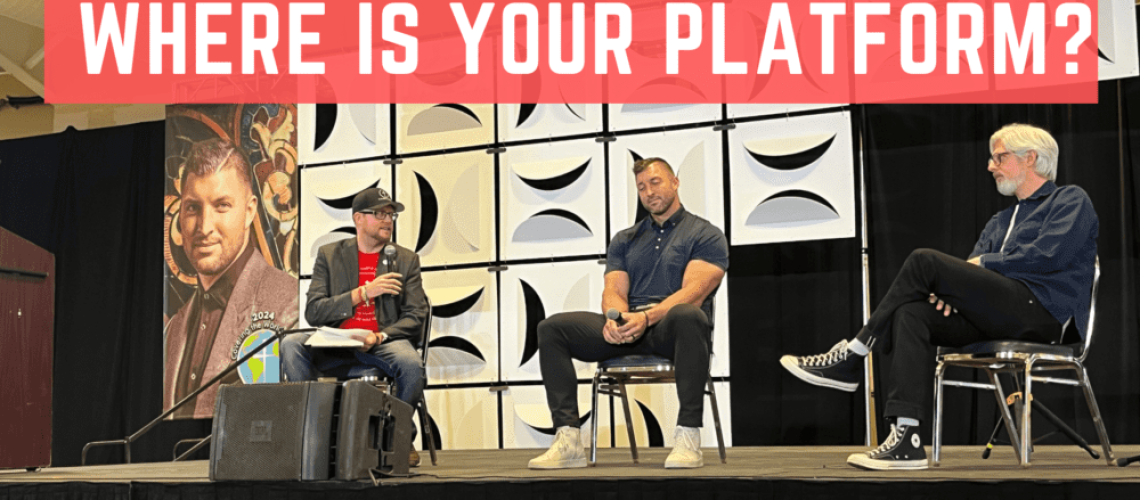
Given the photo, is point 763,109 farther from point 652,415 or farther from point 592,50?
point 652,415

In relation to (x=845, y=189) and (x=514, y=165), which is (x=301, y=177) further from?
(x=845, y=189)

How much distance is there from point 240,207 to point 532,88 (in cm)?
236

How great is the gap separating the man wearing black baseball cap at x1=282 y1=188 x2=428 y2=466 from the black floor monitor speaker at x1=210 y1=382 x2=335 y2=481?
95 centimetres

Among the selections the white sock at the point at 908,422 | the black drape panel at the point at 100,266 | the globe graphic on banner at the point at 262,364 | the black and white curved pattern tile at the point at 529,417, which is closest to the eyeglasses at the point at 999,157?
the white sock at the point at 908,422

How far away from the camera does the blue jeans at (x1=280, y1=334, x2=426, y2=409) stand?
12.8 feet

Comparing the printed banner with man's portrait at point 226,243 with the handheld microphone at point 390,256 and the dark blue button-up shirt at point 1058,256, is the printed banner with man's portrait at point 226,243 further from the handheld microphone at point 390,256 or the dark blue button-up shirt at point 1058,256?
the dark blue button-up shirt at point 1058,256

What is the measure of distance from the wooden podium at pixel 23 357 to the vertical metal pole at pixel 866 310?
12.6 feet

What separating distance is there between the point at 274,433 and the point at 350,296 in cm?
124

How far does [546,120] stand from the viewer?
6004mm

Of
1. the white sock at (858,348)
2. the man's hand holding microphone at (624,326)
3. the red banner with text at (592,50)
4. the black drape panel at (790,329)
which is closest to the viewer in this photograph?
the white sock at (858,348)

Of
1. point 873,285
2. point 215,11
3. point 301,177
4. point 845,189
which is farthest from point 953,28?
point 215,11

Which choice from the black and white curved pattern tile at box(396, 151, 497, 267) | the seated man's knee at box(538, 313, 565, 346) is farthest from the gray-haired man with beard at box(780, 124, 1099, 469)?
the black and white curved pattern tile at box(396, 151, 497, 267)

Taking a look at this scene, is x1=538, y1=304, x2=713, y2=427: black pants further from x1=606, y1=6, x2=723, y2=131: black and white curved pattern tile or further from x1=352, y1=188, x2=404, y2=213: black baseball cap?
x1=606, y1=6, x2=723, y2=131: black and white curved pattern tile

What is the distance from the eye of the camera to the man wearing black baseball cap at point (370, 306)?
3924 mm
